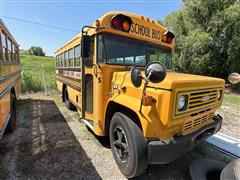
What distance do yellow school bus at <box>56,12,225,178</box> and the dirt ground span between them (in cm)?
43

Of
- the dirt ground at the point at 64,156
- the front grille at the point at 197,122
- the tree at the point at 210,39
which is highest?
the tree at the point at 210,39

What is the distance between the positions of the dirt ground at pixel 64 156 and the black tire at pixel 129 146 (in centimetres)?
29

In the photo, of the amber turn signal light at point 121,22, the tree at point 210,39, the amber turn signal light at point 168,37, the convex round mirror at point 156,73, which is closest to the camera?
the convex round mirror at point 156,73

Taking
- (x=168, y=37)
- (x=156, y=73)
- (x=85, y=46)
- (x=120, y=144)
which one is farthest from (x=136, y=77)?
(x=168, y=37)

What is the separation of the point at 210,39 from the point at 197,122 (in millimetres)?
13368

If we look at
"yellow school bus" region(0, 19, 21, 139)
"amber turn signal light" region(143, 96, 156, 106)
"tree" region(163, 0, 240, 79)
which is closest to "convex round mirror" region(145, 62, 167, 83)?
"amber turn signal light" region(143, 96, 156, 106)

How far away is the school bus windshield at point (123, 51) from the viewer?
2.85 m

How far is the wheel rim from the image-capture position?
2.47 m

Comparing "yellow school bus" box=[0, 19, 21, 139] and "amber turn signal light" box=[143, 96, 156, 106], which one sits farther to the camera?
"yellow school bus" box=[0, 19, 21, 139]

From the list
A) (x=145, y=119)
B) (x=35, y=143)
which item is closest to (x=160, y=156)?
(x=145, y=119)

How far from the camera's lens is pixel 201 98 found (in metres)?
2.21

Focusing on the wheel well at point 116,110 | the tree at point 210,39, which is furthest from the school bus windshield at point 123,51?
the tree at point 210,39

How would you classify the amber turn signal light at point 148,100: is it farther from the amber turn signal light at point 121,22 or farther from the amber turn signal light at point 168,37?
the amber turn signal light at point 168,37

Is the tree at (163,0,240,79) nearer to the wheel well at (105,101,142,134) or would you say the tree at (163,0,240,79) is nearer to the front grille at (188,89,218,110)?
the front grille at (188,89,218,110)
